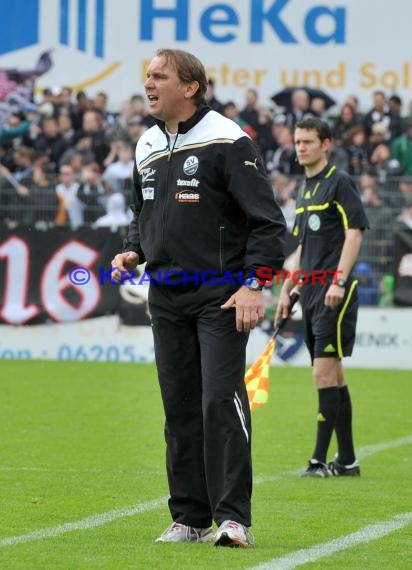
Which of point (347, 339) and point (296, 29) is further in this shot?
point (296, 29)

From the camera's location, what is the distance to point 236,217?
20.2 ft

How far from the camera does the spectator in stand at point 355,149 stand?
20.2m

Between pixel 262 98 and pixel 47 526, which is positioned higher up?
pixel 262 98

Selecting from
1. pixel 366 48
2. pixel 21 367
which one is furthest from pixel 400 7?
pixel 21 367

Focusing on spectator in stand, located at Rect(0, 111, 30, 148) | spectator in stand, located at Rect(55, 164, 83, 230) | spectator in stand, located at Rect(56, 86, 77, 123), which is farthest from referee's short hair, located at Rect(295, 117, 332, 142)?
spectator in stand, located at Rect(56, 86, 77, 123)

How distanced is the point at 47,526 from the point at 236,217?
1.83 m

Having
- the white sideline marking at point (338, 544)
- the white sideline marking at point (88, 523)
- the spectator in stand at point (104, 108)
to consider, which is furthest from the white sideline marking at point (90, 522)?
the spectator in stand at point (104, 108)

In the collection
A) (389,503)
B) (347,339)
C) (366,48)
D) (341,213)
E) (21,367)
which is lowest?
(21,367)

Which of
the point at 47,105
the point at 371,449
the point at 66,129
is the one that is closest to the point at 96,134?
the point at 66,129

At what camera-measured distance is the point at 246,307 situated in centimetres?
596

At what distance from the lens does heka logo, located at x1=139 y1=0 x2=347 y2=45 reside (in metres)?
23.9

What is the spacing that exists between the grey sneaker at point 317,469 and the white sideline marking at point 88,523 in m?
1.54

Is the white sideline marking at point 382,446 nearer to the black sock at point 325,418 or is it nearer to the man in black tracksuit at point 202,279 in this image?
the black sock at point 325,418

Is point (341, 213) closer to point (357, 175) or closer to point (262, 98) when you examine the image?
point (357, 175)
